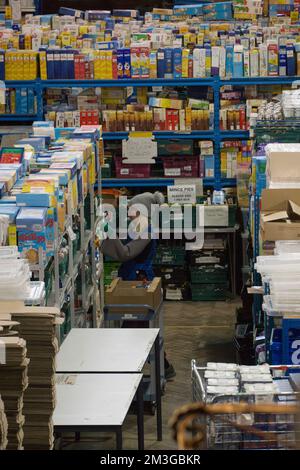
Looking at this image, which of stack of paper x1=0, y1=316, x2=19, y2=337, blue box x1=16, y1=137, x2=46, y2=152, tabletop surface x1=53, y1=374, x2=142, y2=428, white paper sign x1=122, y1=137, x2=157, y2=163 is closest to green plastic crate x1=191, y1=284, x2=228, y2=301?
white paper sign x1=122, y1=137, x2=157, y2=163

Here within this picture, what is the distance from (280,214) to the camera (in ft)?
25.8

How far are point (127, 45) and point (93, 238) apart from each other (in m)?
6.19

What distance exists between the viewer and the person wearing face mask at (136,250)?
34.8 feet

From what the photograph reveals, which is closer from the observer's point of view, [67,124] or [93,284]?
[93,284]

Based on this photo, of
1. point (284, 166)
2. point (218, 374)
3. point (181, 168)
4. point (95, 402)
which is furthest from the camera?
point (181, 168)

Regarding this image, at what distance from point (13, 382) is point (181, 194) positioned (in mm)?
8720

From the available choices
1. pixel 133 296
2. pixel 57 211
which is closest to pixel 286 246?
pixel 57 211

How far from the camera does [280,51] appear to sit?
48.1 feet

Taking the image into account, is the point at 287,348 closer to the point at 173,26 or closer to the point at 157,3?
the point at 173,26

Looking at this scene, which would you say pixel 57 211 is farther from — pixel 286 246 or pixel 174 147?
pixel 174 147

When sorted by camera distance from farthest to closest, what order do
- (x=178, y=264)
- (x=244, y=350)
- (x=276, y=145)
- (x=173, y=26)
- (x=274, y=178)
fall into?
1. (x=173, y=26)
2. (x=178, y=264)
3. (x=244, y=350)
4. (x=276, y=145)
5. (x=274, y=178)

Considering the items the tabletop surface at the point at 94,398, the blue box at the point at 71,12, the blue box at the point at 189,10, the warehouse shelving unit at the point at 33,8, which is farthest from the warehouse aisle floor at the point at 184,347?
the warehouse shelving unit at the point at 33,8

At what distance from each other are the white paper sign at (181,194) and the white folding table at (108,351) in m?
5.07

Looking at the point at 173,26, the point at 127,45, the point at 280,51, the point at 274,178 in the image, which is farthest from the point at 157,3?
the point at 274,178
